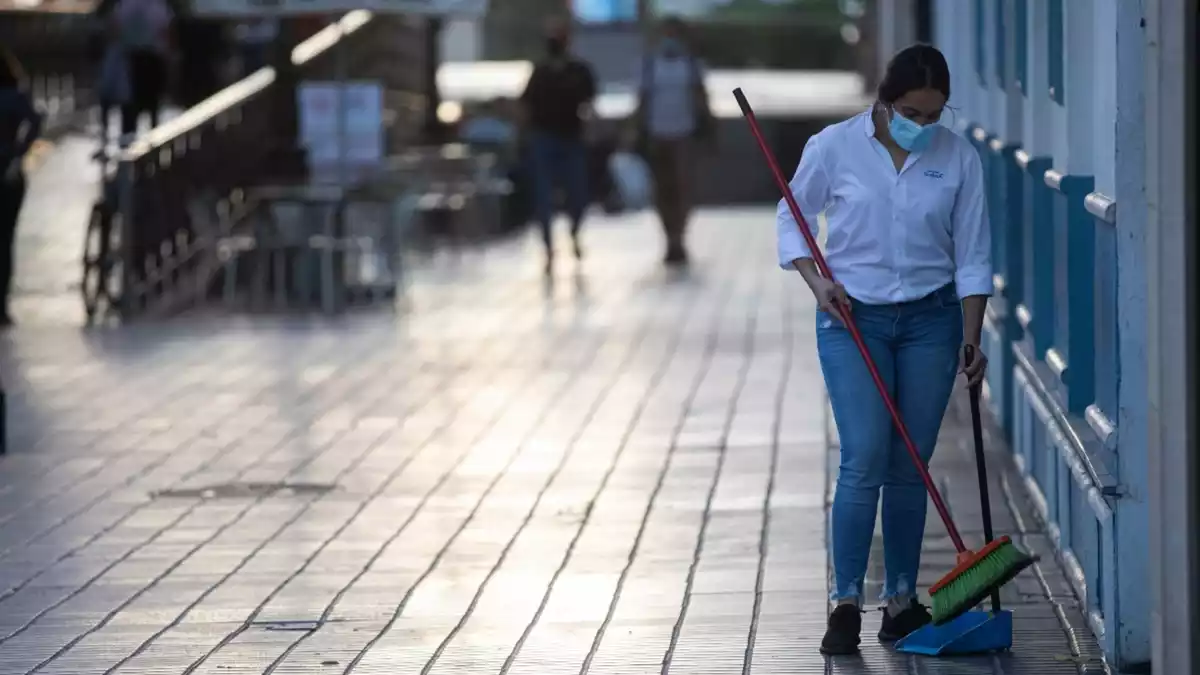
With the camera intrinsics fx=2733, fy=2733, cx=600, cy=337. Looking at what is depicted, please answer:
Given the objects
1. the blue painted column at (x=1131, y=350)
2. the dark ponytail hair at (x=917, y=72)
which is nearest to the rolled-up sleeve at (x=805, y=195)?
the dark ponytail hair at (x=917, y=72)

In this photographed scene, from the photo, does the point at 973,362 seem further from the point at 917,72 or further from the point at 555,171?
the point at 555,171

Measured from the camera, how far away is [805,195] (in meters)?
6.65

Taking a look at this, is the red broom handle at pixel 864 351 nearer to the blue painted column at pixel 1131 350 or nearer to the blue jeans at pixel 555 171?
the blue painted column at pixel 1131 350

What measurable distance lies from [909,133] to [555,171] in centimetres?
1394

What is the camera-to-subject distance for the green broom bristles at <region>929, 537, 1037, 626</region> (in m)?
6.35

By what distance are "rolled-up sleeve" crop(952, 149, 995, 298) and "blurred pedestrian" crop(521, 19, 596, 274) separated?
1312 cm

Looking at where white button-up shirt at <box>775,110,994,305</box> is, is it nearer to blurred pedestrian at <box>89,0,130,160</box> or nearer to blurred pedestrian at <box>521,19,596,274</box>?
blurred pedestrian at <box>521,19,596,274</box>

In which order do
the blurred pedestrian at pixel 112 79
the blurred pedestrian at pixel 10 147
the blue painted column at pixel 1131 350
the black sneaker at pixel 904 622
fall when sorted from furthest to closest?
the blurred pedestrian at pixel 112 79 < the blurred pedestrian at pixel 10 147 < the black sneaker at pixel 904 622 < the blue painted column at pixel 1131 350

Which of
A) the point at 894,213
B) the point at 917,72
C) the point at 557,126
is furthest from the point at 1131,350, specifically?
the point at 557,126


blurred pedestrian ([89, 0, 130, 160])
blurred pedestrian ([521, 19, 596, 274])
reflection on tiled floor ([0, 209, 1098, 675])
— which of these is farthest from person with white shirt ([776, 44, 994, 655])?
blurred pedestrian ([89, 0, 130, 160])

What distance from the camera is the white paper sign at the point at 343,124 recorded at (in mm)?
17391

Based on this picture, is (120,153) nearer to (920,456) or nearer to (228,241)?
(228,241)

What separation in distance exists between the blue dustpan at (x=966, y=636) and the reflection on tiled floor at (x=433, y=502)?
0.21ft

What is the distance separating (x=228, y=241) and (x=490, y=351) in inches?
149
